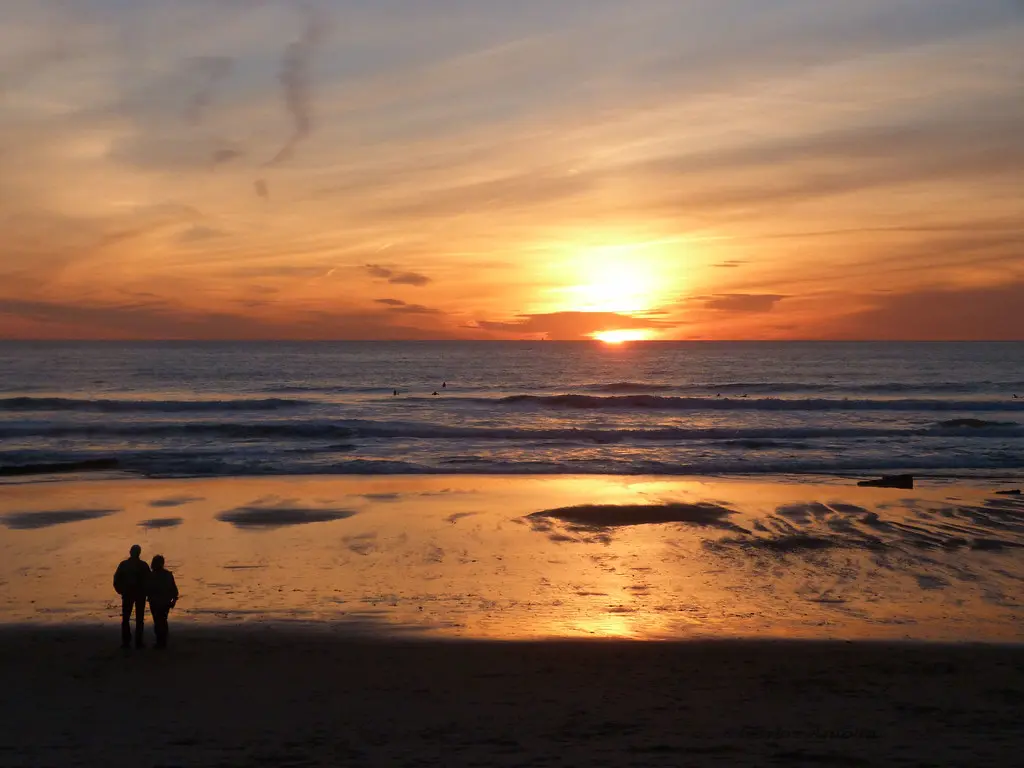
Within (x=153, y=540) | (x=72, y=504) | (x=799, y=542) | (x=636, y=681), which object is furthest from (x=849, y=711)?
(x=72, y=504)

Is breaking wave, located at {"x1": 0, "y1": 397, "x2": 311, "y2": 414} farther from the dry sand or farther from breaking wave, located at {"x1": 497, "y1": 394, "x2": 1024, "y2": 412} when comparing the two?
the dry sand

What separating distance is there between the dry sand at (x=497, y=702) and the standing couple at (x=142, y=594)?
0.25 meters

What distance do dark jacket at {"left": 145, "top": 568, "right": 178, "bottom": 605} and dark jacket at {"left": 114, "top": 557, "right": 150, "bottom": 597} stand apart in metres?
0.09

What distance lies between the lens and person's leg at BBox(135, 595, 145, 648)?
10.6 meters

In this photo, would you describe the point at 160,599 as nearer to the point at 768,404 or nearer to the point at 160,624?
the point at 160,624

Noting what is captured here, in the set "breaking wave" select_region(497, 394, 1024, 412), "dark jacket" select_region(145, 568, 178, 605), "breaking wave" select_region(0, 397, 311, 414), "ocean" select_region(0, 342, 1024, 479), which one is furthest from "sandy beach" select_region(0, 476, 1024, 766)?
"breaking wave" select_region(497, 394, 1024, 412)

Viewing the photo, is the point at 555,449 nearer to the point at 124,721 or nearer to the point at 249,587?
the point at 249,587

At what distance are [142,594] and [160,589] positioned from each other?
0.71ft

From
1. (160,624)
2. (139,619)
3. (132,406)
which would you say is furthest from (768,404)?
(139,619)

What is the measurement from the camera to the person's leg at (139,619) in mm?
10570

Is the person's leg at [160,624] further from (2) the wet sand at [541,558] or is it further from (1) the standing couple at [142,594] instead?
(2) the wet sand at [541,558]

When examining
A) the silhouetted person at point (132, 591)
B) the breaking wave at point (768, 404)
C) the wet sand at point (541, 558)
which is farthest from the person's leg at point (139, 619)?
the breaking wave at point (768, 404)

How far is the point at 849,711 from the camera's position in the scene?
8.79 meters

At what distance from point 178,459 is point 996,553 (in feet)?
85.1
